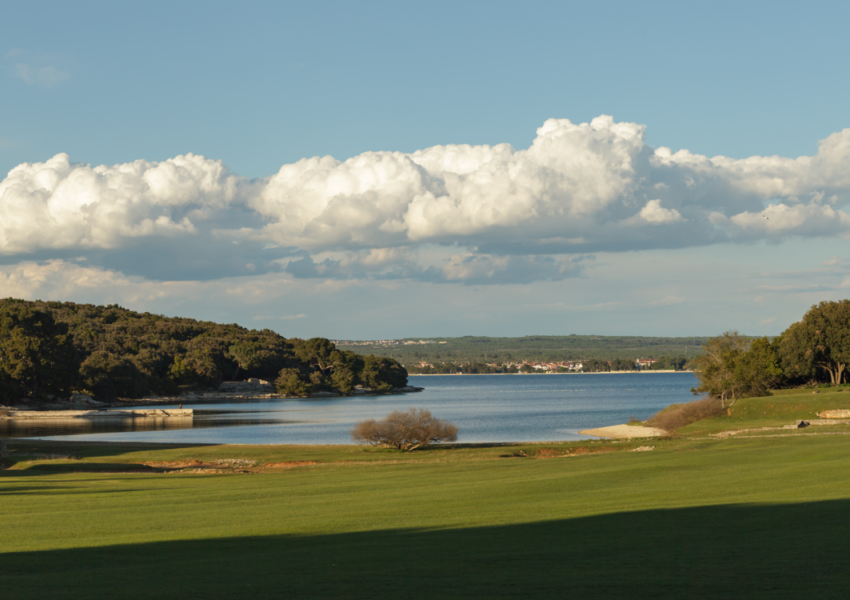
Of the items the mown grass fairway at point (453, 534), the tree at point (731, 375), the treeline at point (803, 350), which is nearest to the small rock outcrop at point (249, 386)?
the treeline at point (803, 350)

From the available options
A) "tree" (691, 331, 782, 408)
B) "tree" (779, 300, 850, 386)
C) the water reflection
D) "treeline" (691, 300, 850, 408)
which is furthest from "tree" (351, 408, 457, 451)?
"tree" (779, 300, 850, 386)

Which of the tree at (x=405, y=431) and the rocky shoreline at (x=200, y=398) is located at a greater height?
the tree at (x=405, y=431)

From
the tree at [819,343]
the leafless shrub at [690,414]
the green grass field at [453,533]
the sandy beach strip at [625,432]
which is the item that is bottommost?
the sandy beach strip at [625,432]

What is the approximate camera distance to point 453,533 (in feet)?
49.3

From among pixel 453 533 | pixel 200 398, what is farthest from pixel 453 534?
pixel 200 398

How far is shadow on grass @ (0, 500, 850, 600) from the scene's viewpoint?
33.0 ft

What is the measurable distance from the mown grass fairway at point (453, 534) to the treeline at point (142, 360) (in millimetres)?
91925

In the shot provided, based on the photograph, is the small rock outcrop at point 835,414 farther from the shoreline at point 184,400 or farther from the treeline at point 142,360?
the treeline at point 142,360

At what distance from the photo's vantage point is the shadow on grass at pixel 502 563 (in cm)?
1006

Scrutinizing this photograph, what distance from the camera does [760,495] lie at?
18.2 meters

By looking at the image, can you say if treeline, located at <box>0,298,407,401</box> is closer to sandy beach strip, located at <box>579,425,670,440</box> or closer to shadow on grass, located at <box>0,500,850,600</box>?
sandy beach strip, located at <box>579,425,670,440</box>

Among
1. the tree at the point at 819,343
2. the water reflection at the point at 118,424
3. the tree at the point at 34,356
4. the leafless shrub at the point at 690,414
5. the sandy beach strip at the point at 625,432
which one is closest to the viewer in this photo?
the sandy beach strip at the point at 625,432

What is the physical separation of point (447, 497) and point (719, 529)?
329 inches

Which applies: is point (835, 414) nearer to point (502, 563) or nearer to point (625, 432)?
point (625, 432)
